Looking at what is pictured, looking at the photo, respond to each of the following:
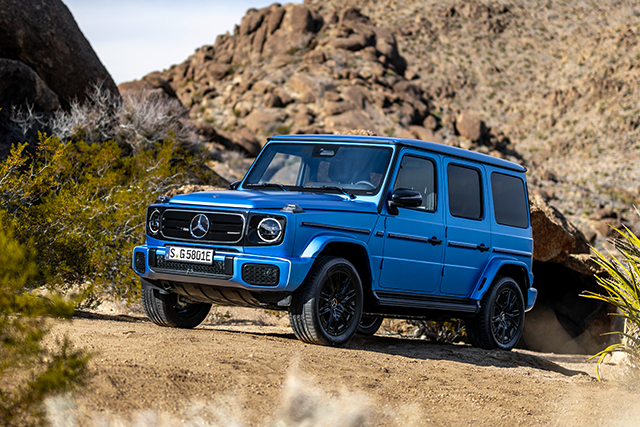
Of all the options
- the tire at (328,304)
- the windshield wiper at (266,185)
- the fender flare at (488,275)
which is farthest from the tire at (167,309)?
the fender flare at (488,275)

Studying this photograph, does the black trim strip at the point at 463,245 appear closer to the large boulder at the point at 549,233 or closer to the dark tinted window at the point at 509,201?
the dark tinted window at the point at 509,201

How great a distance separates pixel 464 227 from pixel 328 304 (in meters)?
2.39

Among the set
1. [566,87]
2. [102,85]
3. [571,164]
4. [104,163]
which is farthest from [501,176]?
[566,87]

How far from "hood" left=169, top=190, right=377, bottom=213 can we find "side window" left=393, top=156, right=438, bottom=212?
0.70m

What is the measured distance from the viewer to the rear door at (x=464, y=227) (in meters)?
7.58

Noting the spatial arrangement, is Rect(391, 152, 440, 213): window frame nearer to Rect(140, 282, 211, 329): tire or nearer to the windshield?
the windshield

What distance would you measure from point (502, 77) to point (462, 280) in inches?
2696

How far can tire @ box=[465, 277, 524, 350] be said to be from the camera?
26.8ft

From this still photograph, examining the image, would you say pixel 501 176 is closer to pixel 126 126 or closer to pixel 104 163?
pixel 104 163

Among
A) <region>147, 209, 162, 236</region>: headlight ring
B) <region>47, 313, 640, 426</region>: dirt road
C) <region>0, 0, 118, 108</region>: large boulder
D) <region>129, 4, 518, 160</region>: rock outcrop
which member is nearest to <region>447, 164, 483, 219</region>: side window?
<region>47, 313, 640, 426</region>: dirt road

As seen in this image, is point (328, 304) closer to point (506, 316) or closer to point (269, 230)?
point (269, 230)

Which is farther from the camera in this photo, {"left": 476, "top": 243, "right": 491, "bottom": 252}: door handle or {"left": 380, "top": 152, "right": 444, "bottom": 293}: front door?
{"left": 476, "top": 243, "right": 491, "bottom": 252}: door handle

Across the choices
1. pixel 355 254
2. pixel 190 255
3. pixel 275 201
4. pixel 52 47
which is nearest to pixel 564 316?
pixel 355 254

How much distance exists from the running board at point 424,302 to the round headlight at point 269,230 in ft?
4.62
